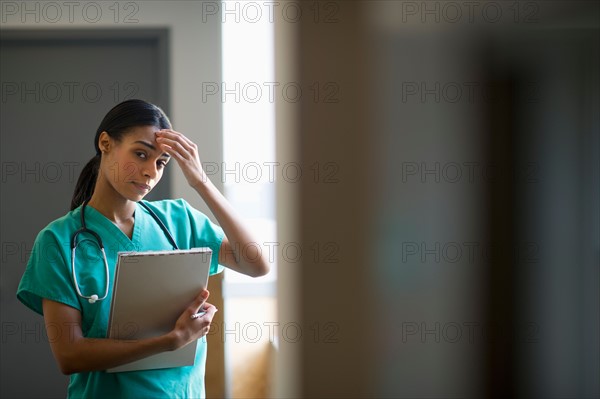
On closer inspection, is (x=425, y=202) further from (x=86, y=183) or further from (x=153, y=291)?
(x=86, y=183)

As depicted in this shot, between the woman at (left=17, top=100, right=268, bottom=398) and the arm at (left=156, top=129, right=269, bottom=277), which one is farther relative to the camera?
the arm at (left=156, top=129, right=269, bottom=277)

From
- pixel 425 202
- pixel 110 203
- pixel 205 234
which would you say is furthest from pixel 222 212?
pixel 425 202

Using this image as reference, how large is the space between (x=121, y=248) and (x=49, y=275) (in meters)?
0.13

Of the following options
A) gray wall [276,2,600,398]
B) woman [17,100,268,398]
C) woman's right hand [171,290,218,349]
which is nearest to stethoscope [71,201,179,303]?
woman [17,100,268,398]

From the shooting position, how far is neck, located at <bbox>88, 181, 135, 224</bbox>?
92cm

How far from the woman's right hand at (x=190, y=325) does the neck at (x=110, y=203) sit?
0.75ft

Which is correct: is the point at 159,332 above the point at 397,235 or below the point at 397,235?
below

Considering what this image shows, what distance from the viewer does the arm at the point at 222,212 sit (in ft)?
3.02

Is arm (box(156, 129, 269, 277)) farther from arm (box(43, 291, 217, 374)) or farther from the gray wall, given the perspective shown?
the gray wall

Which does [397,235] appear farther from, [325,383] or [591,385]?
[591,385]

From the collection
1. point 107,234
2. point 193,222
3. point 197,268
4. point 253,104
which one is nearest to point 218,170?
point 253,104

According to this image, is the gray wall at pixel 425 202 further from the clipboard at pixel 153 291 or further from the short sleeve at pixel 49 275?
the short sleeve at pixel 49 275

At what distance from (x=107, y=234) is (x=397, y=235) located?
29.3 inches

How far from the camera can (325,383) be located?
26 centimetres
